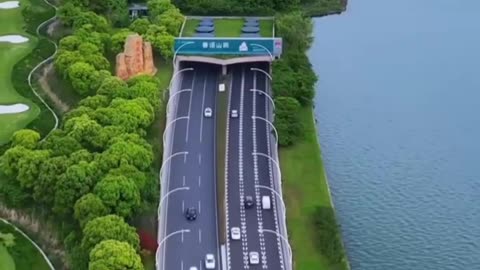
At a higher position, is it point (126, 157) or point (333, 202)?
point (126, 157)

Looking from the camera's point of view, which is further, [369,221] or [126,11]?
[126,11]

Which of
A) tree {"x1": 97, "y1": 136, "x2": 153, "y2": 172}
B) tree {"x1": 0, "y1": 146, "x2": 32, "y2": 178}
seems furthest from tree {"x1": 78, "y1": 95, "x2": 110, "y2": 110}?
tree {"x1": 0, "y1": 146, "x2": 32, "y2": 178}

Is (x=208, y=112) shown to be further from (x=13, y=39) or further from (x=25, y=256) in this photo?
(x=13, y=39)

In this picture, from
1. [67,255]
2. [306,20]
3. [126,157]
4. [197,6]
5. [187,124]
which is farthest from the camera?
[197,6]

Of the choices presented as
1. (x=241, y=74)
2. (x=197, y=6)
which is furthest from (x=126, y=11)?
(x=241, y=74)

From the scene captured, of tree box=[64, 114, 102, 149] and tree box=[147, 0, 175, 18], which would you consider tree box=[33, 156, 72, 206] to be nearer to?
tree box=[64, 114, 102, 149]

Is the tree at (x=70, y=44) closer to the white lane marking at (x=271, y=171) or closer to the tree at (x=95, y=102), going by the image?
the tree at (x=95, y=102)


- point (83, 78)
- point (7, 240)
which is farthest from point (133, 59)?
point (7, 240)

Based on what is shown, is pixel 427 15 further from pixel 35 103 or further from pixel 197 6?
pixel 35 103
